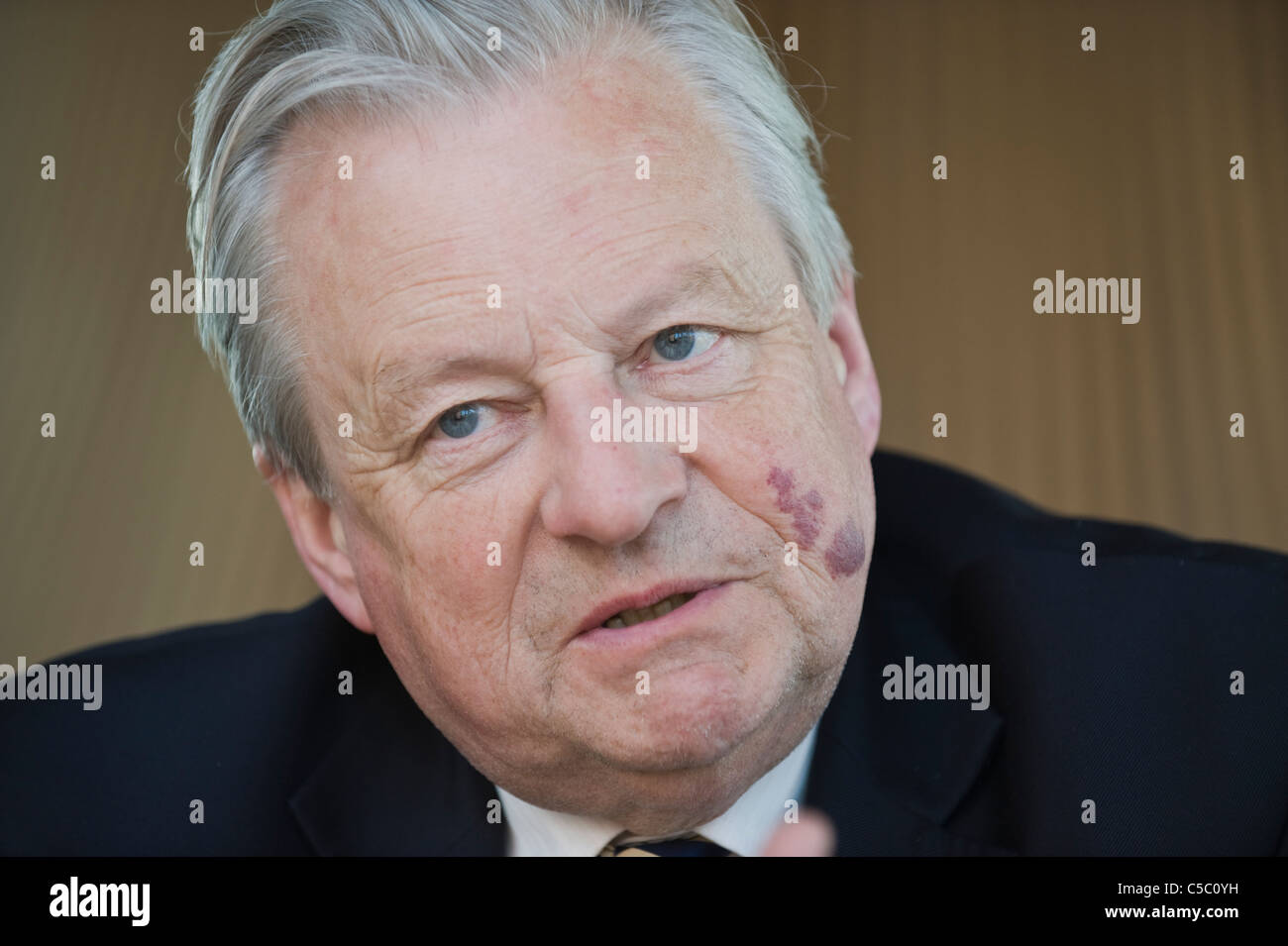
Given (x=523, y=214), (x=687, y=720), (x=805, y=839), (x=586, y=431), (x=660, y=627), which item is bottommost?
(x=805, y=839)

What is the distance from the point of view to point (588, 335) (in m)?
1.73

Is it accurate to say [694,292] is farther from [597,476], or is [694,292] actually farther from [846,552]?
[846,552]

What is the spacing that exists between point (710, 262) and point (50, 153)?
160 centimetres

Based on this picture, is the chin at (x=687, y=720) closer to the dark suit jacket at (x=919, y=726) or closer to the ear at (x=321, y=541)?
the dark suit jacket at (x=919, y=726)

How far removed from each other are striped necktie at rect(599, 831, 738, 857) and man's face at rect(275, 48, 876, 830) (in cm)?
6

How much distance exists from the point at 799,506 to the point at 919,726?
1.74ft

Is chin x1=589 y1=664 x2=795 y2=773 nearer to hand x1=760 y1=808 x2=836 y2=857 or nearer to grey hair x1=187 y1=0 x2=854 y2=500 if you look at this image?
hand x1=760 y1=808 x2=836 y2=857

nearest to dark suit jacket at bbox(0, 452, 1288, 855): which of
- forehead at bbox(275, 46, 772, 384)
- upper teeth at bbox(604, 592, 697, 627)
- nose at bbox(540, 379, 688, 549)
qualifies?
upper teeth at bbox(604, 592, 697, 627)

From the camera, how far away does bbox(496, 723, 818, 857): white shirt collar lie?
1.98 m

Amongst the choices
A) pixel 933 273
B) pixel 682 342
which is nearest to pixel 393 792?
pixel 682 342

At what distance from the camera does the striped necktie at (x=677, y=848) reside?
1.95 metres

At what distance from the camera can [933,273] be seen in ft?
9.39

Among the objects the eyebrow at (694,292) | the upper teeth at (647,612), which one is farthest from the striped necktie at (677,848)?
the eyebrow at (694,292)
